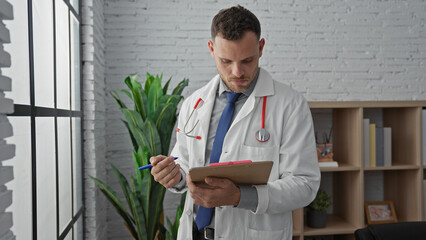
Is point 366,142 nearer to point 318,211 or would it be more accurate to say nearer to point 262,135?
Result: point 318,211

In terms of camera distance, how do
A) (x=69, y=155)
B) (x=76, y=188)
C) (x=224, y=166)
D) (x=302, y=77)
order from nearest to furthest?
(x=224, y=166) → (x=69, y=155) → (x=76, y=188) → (x=302, y=77)

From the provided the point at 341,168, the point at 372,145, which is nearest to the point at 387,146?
the point at 372,145

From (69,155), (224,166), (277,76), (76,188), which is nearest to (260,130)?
(224,166)

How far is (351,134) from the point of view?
3.46 m

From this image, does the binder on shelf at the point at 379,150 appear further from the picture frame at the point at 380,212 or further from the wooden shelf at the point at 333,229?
the wooden shelf at the point at 333,229

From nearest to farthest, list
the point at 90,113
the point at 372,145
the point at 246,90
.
Result: the point at 246,90
the point at 90,113
the point at 372,145

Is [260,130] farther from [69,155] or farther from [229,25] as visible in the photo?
[69,155]

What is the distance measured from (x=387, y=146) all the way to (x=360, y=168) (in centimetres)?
38

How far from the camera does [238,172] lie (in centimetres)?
135

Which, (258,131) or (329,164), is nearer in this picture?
(258,131)

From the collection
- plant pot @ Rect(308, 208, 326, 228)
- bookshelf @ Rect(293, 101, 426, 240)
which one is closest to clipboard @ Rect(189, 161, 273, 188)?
bookshelf @ Rect(293, 101, 426, 240)

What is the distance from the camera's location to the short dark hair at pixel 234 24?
1528mm

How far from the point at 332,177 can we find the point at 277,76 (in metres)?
1.16

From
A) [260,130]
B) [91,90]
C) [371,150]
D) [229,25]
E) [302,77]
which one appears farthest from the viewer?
[302,77]
